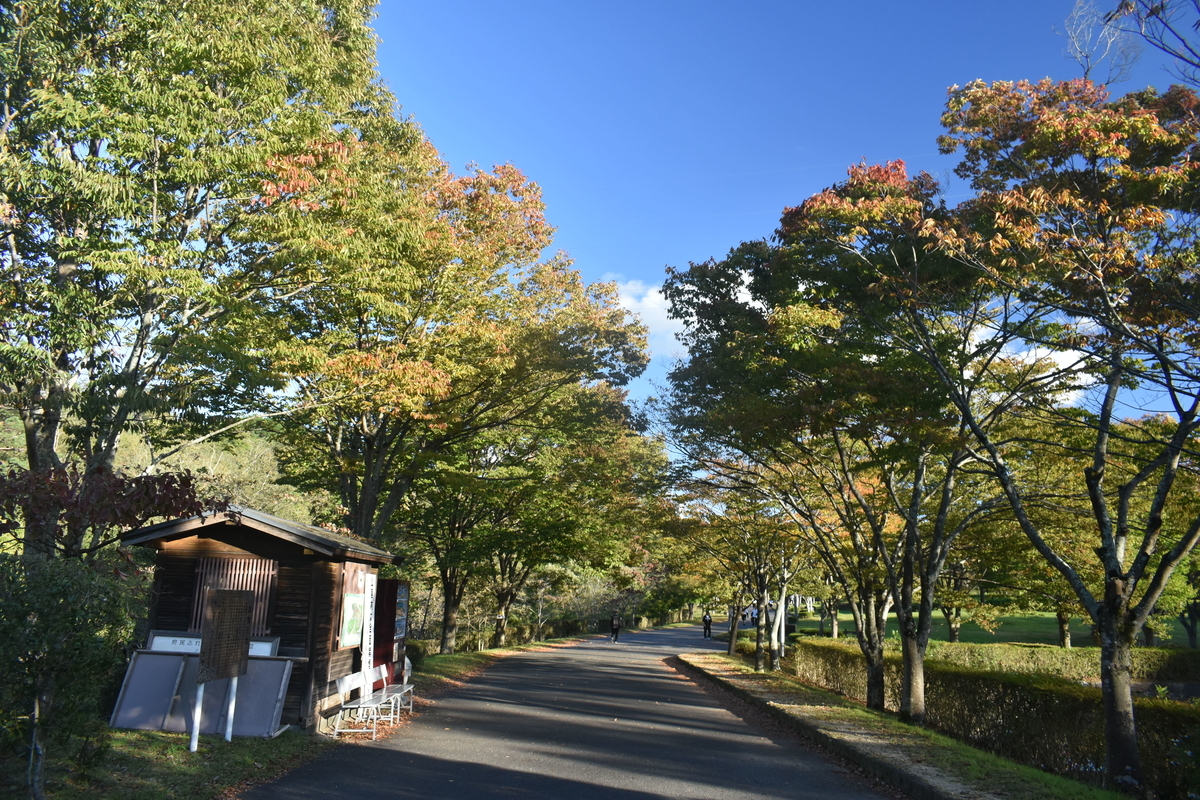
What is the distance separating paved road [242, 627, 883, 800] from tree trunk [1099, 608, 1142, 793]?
2984mm

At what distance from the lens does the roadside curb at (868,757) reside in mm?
7812

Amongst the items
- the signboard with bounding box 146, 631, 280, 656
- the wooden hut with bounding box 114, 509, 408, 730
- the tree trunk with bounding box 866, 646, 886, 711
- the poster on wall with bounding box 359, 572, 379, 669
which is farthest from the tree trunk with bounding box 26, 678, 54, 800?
the tree trunk with bounding box 866, 646, 886, 711

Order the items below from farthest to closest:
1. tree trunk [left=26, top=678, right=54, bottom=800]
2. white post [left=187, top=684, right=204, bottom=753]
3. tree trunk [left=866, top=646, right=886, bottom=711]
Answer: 1. tree trunk [left=866, top=646, right=886, bottom=711]
2. white post [left=187, top=684, right=204, bottom=753]
3. tree trunk [left=26, top=678, right=54, bottom=800]

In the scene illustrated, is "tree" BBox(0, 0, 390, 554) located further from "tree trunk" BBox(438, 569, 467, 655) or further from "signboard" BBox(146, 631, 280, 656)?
"tree trunk" BBox(438, 569, 467, 655)

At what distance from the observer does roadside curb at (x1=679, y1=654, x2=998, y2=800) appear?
781 cm

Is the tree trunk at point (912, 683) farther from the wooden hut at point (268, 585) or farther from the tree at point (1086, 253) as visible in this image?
the wooden hut at point (268, 585)

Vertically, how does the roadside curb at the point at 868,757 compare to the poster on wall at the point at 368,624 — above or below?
below

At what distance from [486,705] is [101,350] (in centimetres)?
888

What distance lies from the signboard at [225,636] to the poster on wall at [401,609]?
17.8ft

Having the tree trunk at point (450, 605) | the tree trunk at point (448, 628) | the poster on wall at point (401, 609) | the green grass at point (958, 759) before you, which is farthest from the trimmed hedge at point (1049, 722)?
the tree trunk at point (450, 605)

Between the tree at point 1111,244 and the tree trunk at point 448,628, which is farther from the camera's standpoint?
the tree trunk at point 448,628

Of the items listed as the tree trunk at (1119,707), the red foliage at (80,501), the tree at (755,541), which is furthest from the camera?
the tree at (755,541)

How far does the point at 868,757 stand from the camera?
30.9 ft

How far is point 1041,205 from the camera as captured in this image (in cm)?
899
